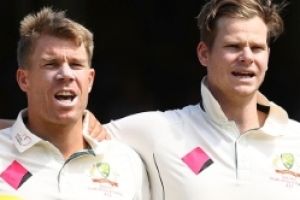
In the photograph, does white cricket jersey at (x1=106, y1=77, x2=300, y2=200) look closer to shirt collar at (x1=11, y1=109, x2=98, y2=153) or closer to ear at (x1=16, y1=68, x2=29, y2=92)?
shirt collar at (x1=11, y1=109, x2=98, y2=153)

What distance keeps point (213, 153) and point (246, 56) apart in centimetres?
37

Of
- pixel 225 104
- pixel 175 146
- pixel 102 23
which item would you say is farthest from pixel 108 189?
pixel 102 23

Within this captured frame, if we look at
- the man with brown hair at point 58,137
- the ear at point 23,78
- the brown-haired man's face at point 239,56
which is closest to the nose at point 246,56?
the brown-haired man's face at point 239,56

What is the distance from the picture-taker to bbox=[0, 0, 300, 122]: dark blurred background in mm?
5863

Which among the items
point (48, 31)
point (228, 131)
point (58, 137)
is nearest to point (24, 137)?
point (58, 137)

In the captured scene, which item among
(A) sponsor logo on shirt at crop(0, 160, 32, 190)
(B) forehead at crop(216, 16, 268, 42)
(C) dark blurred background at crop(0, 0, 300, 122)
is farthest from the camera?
(C) dark blurred background at crop(0, 0, 300, 122)

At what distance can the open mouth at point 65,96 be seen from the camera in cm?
334

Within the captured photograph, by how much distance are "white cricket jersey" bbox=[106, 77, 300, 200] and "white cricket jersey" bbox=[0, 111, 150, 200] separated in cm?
11

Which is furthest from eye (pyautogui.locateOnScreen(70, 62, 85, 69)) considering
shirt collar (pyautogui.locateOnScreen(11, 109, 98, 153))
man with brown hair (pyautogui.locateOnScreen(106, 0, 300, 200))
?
man with brown hair (pyautogui.locateOnScreen(106, 0, 300, 200))

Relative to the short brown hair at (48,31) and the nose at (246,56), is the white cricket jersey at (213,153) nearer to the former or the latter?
the nose at (246,56)

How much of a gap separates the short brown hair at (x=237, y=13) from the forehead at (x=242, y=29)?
0.05 feet

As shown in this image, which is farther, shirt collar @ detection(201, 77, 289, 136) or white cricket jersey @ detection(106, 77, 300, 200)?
shirt collar @ detection(201, 77, 289, 136)

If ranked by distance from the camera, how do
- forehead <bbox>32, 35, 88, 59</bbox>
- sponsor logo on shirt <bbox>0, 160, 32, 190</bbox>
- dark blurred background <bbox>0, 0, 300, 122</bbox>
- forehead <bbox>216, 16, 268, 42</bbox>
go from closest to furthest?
sponsor logo on shirt <bbox>0, 160, 32, 190</bbox> < forehead <bbox>32, 35, 88, 59</bbox> < forehead <bbox>216, 16, 268, 42</bbox> < dark blurred background <bbox>0, 0, 300, 122</bbox>

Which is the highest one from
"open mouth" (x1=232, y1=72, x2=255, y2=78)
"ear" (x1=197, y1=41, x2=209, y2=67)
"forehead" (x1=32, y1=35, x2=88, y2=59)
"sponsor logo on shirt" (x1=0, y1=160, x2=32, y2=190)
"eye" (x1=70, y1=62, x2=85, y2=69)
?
"forehead" (x1=32, y1=35, x2=88, y2=59)
